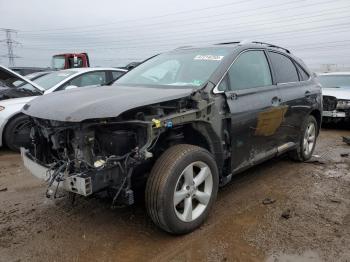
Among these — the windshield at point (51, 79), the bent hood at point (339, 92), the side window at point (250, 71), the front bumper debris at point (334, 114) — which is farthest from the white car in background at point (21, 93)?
the bent hood at point (339, 92)

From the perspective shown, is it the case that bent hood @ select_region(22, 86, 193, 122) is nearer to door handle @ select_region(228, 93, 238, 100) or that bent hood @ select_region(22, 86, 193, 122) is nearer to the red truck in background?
door handle @ select_region(228, 93, 238, 100)

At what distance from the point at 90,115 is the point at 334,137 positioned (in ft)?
23.2

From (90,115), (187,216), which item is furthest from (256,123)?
(90,115)

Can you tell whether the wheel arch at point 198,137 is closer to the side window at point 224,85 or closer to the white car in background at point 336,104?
the side window at point 224,85

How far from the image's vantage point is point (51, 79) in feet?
27.3

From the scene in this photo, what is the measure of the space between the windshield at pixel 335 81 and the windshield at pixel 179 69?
286 inches

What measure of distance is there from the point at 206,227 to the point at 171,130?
0.97 m

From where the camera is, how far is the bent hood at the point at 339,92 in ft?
30.9

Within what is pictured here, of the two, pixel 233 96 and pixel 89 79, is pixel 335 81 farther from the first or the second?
pixel 233 96

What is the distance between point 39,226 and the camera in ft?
11.9

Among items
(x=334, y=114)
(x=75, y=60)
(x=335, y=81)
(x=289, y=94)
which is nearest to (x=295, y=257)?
(x=289, y=94)

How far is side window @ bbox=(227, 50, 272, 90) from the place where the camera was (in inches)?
162

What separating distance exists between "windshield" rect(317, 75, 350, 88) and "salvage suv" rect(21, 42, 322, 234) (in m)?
6.39

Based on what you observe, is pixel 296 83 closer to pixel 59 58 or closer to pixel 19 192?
pixel 19 192
